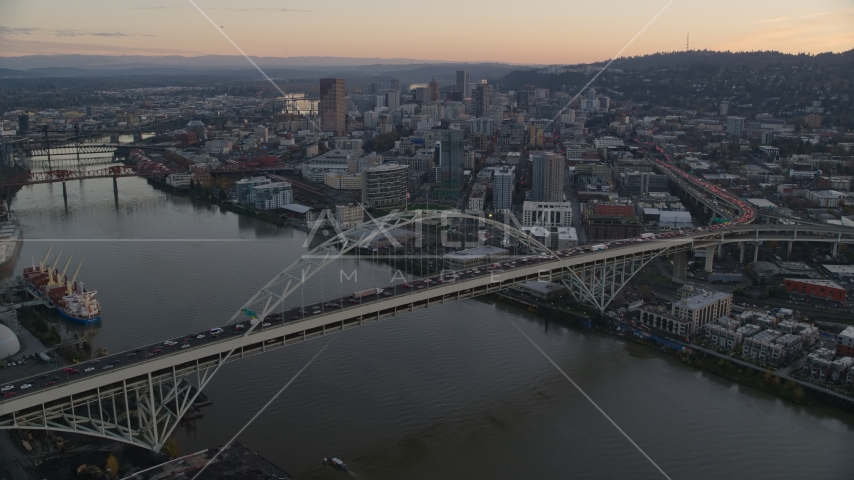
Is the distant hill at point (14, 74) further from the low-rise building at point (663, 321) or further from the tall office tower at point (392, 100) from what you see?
the low-rise building at point (663, 321)

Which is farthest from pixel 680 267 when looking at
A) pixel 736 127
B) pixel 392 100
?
pixel 392 100

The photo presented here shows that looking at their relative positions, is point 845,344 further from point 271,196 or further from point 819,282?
point 271,196

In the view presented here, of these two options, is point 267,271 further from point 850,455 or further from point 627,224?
point 850,455

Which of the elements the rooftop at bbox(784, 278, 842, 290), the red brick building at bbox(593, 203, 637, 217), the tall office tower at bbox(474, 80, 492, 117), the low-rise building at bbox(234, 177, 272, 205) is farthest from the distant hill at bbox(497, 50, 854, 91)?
the low-rise building at bbox(234, 177, 272, 205)

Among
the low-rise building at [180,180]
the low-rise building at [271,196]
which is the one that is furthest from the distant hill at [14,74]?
the low-rise building at [271,196]

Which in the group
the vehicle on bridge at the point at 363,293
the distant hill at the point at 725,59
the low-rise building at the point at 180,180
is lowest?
the low-rise building at the point at 180,180

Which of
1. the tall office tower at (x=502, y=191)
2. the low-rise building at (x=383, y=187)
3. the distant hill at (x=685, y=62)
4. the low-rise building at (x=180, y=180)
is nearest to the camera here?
the tall office tower at (x=502, y=191)

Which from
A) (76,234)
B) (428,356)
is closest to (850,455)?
(428,356)

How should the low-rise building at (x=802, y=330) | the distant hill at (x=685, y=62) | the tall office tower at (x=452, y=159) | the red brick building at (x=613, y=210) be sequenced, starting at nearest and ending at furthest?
the low-rise building at (x=802, y=330) < the red brick building at (x=613, y=210) < the tall office tower at (x=452, y=159) < the distant hill at (x=685, y=62)

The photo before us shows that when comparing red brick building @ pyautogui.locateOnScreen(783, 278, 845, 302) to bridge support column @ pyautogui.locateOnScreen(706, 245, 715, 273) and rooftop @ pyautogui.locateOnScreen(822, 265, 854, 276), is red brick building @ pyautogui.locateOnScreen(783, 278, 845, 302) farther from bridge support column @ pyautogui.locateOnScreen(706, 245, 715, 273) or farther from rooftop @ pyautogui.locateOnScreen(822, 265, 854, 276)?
bridge support column @ pyautogui.locateOnScreen(706, 245, 715, 273)
